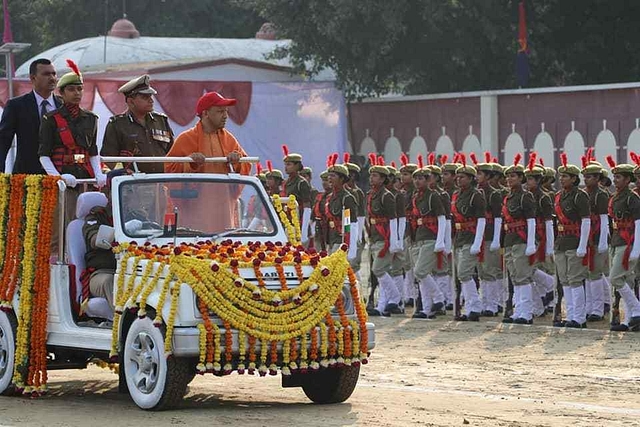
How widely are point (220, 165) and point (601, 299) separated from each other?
24.5 feet

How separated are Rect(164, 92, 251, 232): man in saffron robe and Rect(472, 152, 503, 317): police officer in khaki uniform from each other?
7.18m

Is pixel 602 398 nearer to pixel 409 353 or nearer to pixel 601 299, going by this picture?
pixel 409 353

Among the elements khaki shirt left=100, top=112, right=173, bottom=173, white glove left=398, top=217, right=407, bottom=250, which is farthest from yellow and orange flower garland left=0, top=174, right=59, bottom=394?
white glove left=398, top=217, right=407, bottom=250

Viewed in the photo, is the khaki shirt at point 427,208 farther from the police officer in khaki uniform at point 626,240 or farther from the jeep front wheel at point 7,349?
the jeep front wheel at point 7,349

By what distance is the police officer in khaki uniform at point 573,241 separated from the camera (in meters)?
19.0

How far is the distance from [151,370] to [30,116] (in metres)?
2.97

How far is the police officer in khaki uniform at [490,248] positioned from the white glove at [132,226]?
27.7 ft

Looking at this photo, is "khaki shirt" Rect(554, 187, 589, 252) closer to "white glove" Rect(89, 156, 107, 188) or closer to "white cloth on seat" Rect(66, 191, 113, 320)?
"white glove" Rect(89, 156, 107, 188)

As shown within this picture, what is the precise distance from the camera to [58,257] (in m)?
13.0

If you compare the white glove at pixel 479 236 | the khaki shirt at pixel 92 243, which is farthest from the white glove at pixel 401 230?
the khaki shirt at pixel 92 243

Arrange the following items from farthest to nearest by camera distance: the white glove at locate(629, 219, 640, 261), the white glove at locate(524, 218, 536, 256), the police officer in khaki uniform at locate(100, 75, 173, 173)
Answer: the white glove at locate(524, 218, 536, 256) < the white glove at locate(629, 219, 640, 261) < the police officer in khaki uniform at locate(100, 75, 173, 173)

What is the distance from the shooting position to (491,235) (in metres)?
20.7

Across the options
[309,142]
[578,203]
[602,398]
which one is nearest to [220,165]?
[602,398]

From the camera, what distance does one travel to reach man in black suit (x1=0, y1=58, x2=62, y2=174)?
13750mm
